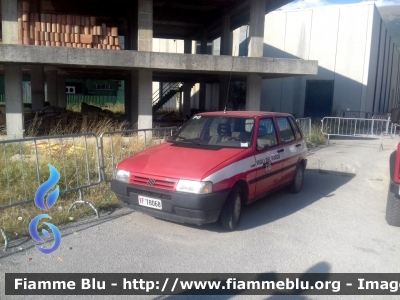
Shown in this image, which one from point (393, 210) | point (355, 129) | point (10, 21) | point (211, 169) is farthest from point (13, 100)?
point (355, 129)

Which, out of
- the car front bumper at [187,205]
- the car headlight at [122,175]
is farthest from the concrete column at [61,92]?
the car front bumper at [187,205]

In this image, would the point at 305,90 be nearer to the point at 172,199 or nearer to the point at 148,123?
the point at 148,123

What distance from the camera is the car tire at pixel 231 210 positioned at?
508 centimetres

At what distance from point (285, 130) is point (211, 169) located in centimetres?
250

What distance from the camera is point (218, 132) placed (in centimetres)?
600

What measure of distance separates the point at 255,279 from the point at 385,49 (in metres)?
26.6

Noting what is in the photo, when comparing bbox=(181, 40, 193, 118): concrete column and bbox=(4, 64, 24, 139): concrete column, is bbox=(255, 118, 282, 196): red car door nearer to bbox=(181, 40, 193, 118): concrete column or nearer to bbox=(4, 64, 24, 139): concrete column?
bbox=(4, 64, 24, 139): concrete column

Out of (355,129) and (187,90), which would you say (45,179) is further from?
(187,90)

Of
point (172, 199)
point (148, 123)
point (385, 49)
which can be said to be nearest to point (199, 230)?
point (172, 199)

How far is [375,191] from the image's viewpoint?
25.4ft

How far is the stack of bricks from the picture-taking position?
12.0 m

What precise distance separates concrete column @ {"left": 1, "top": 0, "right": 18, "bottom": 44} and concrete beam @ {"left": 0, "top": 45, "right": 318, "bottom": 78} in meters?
1.20

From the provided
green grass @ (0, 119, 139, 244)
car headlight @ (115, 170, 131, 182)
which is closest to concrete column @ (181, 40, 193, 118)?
green grass @ (0, 119, 139, 244)

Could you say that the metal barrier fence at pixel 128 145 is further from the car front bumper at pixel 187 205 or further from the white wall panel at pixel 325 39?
the white wall panel at pixel 325 39
